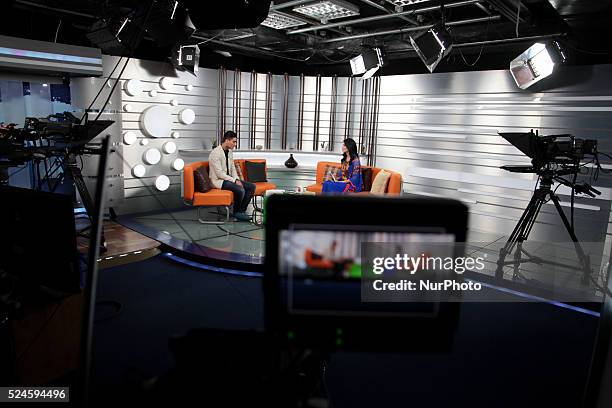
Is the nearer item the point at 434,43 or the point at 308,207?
the point at 308,207

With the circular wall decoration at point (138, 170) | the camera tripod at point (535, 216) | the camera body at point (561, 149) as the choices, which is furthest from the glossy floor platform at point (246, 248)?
the camera body at point (561, 149)

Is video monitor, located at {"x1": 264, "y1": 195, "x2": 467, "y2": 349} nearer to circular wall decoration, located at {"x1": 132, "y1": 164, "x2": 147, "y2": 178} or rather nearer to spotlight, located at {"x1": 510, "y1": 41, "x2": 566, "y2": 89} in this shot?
spotlight, located at {"x1": 510, "y1": 41, "x2": 566, "y2": 89}

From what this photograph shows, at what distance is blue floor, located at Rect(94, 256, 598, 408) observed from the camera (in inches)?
97.2

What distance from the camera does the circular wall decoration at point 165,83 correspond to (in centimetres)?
675

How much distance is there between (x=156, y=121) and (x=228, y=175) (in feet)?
4.85

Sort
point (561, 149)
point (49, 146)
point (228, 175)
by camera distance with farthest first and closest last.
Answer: point (228, 175)
point (49, 146)
point (561, 149)

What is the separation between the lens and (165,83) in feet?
22.2

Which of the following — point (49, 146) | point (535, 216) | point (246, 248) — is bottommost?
point (246, 248)

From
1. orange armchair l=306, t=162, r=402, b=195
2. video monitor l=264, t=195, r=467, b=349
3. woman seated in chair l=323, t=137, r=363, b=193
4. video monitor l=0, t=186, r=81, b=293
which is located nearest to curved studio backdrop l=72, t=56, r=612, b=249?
orange armchair l=306, t=162, r=402, b=195

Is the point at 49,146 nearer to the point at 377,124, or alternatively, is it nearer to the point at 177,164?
the point at 177,164

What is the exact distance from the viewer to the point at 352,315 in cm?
96

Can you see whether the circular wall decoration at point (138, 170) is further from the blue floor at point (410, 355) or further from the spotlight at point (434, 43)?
the spotlight at point (434, 43)


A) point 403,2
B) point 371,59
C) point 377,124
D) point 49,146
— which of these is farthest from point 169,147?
point 403,2

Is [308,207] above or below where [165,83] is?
below
